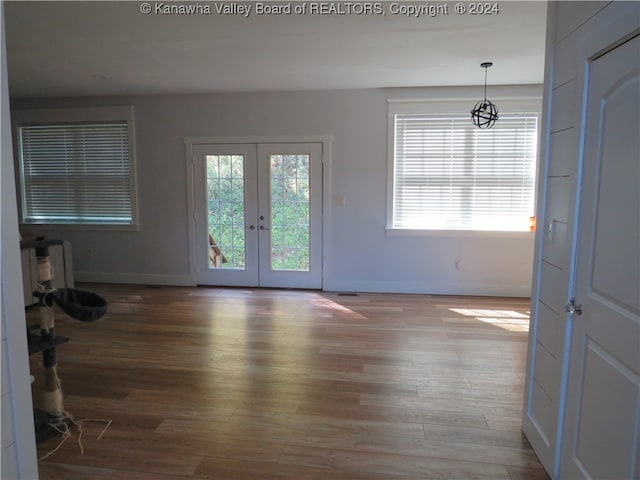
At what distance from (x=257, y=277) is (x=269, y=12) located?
3.55 m

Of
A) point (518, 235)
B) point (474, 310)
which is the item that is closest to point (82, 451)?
point (474, 310)

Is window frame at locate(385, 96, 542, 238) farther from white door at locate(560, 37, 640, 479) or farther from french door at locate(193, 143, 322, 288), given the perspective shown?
white door at locate(560, 37, 640, 479)

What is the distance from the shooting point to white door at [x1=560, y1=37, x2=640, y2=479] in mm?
1420

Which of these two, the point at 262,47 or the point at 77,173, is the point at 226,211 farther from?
the point at 262,47

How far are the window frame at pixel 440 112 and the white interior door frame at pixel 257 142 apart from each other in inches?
30.1

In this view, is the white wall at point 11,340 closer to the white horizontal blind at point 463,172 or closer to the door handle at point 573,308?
the door handle at point 573,308

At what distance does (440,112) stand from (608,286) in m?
3.95

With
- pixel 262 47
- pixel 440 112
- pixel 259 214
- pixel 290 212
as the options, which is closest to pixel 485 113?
pixel 440 112

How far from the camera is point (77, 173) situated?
591cm

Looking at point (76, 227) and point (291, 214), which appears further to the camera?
point (76, 227)

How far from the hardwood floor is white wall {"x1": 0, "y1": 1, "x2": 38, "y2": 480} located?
2.55ft

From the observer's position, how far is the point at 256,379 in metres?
3.03

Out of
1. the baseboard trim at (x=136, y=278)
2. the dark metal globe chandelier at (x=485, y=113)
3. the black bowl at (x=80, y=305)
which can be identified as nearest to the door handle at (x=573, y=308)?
the black bowl at (x=80, y=305)

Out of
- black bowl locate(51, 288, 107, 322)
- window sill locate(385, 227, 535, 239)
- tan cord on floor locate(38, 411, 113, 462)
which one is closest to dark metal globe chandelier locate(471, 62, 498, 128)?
window sill locate(385, 227, 535, 239)
